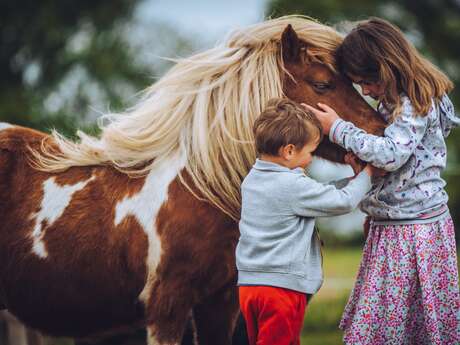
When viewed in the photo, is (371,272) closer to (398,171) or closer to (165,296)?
(398,171)

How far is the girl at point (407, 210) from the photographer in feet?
9.78

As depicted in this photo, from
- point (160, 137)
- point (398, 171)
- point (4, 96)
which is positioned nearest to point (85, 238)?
point (160, 137)

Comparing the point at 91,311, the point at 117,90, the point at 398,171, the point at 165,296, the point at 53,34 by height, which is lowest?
the point at 117,90

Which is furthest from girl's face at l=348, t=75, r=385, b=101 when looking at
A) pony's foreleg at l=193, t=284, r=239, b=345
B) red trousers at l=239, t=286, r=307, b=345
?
pony's foreleg at l=193, t=284, r=239, b=345

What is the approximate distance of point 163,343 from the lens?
3.09 meters

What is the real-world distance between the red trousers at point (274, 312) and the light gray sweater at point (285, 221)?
0.04 metres

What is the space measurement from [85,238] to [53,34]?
1840 centimetres

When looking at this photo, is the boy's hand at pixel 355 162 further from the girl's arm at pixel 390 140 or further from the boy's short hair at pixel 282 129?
the boy's short hair at pixel 282 129

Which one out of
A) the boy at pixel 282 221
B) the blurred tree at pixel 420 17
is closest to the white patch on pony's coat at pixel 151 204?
the boy at pixel 282 221

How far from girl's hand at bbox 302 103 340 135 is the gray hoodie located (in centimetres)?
4

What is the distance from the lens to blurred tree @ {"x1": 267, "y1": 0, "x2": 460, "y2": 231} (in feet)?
62.1

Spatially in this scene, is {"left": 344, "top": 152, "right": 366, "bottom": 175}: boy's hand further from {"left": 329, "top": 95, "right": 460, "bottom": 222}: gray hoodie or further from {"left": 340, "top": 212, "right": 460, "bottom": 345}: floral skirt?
{"left": 340, "top": 212, "right": 460, "bottom": 345}: floral skirt

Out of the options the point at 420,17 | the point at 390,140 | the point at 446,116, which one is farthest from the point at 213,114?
the point at 420,17

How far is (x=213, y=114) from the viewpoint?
3.32 metres
